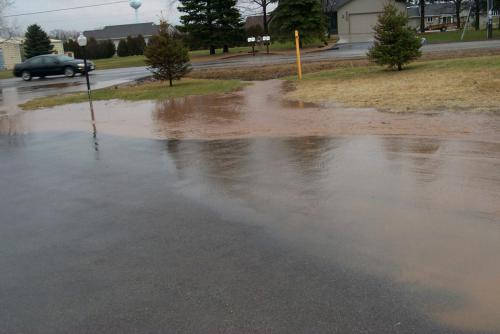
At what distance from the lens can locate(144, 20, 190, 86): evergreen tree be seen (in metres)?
19.8

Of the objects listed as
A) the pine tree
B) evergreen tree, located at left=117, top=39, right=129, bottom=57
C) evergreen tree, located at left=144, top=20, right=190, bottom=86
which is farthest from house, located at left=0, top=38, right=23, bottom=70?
evergreen tree, located at left=144, top=20, right=190, bottom=86

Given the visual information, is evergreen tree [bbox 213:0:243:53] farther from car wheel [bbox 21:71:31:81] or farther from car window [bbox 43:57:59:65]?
car wheel [bbox 21:71:31:81]

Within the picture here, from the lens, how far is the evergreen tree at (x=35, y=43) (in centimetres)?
5919

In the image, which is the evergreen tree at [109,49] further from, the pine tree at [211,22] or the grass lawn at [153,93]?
the grass lawn at [153,93]

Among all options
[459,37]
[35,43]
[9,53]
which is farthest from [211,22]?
[9,53]

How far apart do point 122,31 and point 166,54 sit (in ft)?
269

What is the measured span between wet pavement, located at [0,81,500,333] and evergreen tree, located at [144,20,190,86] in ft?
34.9

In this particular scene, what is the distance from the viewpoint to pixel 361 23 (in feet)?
197

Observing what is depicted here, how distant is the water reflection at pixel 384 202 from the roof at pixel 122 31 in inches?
3509

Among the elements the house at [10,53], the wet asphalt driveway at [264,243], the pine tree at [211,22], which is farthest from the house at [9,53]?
the wet asphalt driveway at [264,243]

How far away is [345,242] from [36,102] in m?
17.3

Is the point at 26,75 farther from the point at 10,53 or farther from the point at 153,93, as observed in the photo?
the point at 10,53

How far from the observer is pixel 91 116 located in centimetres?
1461

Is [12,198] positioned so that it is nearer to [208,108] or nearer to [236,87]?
[208,108]
